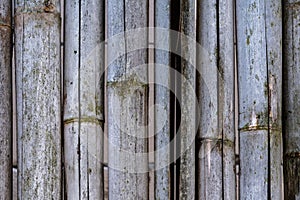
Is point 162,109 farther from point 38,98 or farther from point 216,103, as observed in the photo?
point 38,98

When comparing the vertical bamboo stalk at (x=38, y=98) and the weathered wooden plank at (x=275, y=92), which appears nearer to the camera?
the vertical bamboo stalk at (x=38, y=98)

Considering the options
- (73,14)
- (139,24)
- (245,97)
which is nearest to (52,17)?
(73,14)

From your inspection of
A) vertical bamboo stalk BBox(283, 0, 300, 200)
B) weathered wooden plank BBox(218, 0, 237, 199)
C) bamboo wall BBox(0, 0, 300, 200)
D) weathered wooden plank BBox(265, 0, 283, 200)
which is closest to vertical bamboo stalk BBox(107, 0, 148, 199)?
bamboo wall BBox(0, 0, 300, 200)

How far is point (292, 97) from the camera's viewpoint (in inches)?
135

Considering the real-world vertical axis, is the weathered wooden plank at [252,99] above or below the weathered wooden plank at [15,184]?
above

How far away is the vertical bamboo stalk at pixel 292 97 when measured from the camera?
3.37 m

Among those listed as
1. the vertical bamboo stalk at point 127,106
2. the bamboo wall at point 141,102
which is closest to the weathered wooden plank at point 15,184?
the bamboo wall at point 141,102

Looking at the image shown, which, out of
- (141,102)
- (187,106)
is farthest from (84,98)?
(187,106)

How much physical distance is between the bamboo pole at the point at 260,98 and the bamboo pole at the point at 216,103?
2.0 inches

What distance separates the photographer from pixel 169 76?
329 centimetres

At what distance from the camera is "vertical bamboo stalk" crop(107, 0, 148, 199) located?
318cm

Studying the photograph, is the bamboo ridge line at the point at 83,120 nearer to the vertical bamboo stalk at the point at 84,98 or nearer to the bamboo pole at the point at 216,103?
the vertical bamboo stalk at the point at 84,98

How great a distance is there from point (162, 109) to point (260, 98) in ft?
1.25

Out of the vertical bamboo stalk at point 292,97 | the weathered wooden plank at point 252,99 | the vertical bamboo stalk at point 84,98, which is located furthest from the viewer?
the vertical bamboo stalk at point 292,97
